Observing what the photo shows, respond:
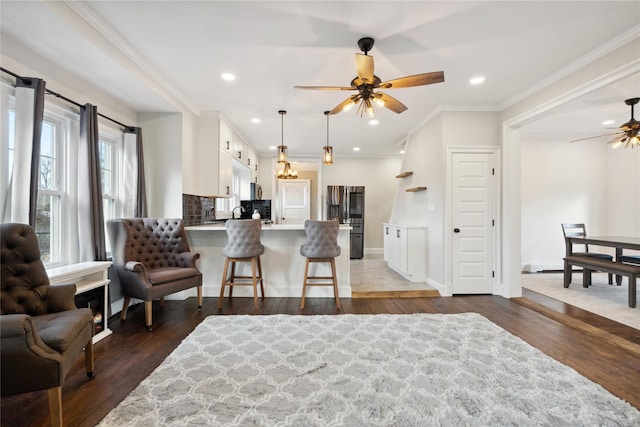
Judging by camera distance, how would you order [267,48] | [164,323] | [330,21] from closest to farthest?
[330,21]
[267,48]
[164,323]

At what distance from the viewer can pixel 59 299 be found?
1862 millimetres

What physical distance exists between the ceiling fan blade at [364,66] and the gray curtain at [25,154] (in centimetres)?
249

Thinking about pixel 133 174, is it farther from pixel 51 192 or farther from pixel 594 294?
pixel 594 294

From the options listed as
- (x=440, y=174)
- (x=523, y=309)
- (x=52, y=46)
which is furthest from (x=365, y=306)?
(x=52, y=46)

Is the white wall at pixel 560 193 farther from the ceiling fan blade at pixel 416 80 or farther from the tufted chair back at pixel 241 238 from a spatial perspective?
the tufted chair back at pixel 241 238

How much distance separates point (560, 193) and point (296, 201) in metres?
5.87

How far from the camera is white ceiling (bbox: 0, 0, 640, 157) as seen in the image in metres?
2.00

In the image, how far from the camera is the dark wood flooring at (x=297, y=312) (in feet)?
5.56

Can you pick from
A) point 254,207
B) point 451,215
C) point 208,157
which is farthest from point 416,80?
point 254,207

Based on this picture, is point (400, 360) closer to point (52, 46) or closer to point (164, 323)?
point (164, 323)

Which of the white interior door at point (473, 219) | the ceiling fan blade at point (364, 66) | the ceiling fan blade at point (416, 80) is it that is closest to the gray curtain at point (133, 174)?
the ceiling fan blade at point (364, 66)

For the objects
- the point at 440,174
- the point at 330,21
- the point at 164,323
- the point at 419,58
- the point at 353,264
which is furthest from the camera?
the point at 353,264

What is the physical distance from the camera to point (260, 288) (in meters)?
3.78

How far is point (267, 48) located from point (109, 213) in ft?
8.99
